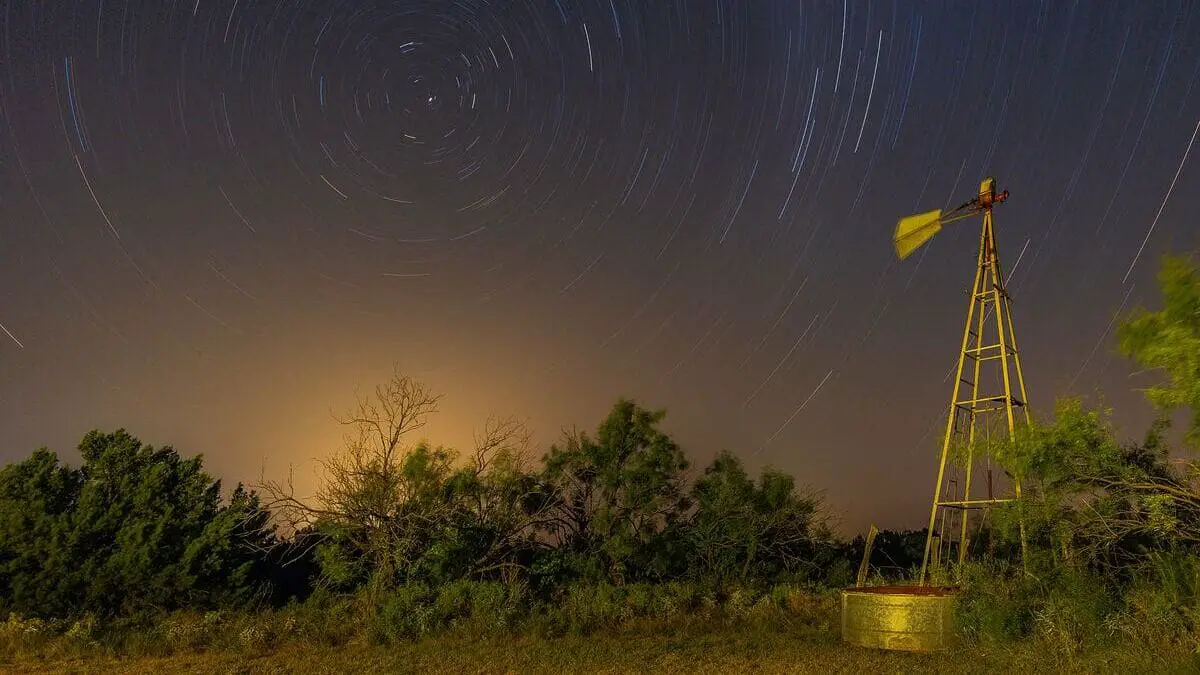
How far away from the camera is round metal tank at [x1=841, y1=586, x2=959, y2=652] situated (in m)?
15.2

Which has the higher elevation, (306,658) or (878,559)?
(878,559)

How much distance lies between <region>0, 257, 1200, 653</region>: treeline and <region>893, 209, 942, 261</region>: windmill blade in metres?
5.01

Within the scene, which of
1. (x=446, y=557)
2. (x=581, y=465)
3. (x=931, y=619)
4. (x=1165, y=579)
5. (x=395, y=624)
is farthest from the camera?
(x=581, y=465)

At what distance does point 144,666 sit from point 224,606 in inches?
329

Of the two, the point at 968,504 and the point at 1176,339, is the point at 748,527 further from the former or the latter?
the point at 1176,339

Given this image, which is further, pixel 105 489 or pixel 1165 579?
pixel 105 489

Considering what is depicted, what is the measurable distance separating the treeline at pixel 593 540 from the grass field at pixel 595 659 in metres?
1.07

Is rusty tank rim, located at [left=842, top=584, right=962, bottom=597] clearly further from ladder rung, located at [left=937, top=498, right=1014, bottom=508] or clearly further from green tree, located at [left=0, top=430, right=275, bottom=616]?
green tree, located at [left=0, top=430, right=275, bottom=616]

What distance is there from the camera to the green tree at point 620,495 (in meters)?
26.3

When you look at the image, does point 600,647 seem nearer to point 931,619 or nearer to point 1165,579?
point 931,619

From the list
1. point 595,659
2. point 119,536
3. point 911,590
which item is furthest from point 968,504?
point 119,536

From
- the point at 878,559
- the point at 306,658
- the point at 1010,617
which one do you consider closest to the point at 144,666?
the point at 306,658

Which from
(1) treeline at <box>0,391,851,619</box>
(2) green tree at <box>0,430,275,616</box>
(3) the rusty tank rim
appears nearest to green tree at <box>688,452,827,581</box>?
(1) treeline at <box>0,391,851,619</box>

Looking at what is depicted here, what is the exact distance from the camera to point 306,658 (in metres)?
14.9
